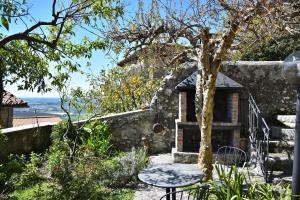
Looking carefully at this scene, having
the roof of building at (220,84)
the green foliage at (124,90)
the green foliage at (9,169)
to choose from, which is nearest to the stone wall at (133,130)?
the roof of building at (220,84)

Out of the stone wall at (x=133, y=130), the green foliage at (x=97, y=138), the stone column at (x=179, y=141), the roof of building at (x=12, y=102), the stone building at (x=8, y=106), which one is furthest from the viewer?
the stone building at (x=8, y=106)

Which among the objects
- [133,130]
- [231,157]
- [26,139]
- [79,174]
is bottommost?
[79,174]

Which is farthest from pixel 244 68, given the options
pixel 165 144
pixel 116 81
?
pixel 116 81

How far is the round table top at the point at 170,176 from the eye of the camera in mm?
4594

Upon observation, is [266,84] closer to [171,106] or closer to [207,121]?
[171,106]

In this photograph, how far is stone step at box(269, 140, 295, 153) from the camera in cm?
809

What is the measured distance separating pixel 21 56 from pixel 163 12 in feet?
10.2

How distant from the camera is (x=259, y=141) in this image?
7914 millimetres

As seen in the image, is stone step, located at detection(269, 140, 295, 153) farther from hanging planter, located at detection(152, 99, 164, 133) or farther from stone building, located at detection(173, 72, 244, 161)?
hanging planter, located at detection(152, 99, 164, 133)

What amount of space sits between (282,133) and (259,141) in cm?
98

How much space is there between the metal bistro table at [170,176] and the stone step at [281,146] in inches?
146

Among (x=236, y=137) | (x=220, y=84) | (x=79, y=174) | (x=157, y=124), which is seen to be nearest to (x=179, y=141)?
(x=157, y=124)

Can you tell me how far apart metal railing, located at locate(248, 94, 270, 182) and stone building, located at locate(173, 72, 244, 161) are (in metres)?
0.41

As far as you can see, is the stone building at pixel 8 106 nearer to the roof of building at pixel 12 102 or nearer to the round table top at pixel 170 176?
the roof of building at pixel 12 102
